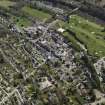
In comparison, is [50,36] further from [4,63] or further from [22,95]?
[22,95]

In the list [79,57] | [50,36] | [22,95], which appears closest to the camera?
[22,95]

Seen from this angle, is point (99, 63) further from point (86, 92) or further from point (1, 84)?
point (1, 84)

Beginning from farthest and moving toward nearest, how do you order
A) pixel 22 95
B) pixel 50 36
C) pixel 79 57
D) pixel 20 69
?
pixel 50 36 → pixel 79 57 → pixel 20 69 → pixel 22 95

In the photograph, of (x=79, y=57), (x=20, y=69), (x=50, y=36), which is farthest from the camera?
(x=50, y=36)

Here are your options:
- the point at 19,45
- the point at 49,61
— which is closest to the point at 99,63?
the point at 49,61

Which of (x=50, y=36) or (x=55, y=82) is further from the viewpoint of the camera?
(x=50, y=36)

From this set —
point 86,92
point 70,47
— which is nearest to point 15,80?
point 86,92

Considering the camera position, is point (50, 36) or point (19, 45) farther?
point (50, 36)

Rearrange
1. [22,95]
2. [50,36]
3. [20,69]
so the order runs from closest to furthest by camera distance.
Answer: [22,95] → [20,69] → [50,36]
